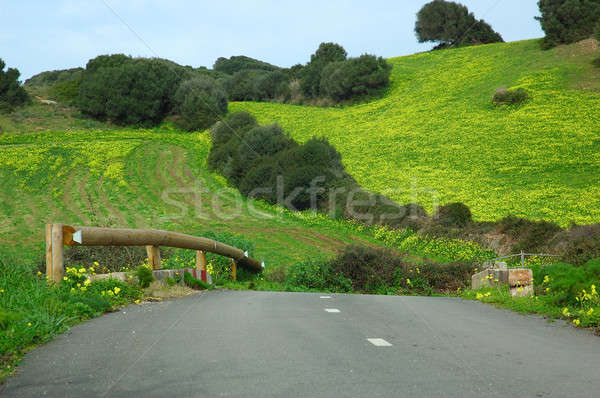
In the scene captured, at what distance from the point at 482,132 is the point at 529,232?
96.5ft

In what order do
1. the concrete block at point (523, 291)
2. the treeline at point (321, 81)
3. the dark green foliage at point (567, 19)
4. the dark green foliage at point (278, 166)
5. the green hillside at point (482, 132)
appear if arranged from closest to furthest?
1. the concrete block at point (523, 291)
2. the green hillside at point (482, 132)
3. the dark green foliage at point (278, 166)
4. the dark green foliage at point (567, 19)
5. the treeline at point (321, 81)

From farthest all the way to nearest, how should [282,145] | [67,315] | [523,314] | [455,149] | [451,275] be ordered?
1. [455,149]
2. [282,145]
3. [451,275]
4. [523,314]
5. [67,315]

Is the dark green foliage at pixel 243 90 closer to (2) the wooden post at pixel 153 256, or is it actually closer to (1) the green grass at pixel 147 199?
(1) the green grass at pixel 147 199

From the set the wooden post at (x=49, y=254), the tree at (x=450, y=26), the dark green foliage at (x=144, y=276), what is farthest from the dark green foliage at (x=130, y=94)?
the wooden post at (x=49, y=254)

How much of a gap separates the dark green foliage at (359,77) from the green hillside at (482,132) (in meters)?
2.59

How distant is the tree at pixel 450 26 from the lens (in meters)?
106

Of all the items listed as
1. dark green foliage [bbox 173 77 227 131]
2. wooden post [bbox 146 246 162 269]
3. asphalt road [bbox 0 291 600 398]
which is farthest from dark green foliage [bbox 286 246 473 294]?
dark green foliage [bbox 173 77 227 131]

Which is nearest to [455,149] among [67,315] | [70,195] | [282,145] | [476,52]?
[282,145]

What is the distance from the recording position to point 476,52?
3501 inches

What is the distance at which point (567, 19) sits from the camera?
7569 cm

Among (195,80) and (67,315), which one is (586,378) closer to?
(67,315)

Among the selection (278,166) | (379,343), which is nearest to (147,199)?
(278,166)

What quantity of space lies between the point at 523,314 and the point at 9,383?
25.3 feet

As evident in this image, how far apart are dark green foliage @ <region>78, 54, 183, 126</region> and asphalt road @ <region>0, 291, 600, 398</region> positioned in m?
67.6
